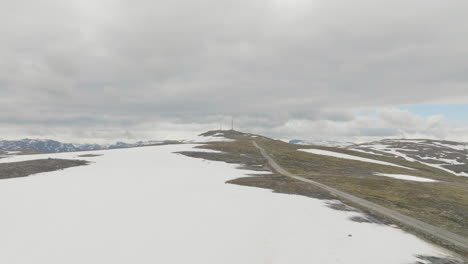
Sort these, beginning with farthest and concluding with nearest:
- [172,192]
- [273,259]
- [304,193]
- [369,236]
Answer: [304,193] < [172,192] < [369,236] < [273,259]

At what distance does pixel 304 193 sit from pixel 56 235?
29661mm

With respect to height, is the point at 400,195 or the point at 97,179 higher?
the point at 97,179

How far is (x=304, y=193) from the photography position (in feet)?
120

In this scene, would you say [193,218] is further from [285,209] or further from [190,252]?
[285,209]

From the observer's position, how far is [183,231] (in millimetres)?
→ 19016

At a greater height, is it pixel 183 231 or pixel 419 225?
pixel 183 231

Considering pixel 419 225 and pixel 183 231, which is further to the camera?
pixel 419 225

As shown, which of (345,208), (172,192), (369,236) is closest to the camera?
(369,236)

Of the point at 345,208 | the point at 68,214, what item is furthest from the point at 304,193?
the point at 68,214

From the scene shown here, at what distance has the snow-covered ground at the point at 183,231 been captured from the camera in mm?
15250

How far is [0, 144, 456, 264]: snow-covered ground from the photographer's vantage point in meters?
15.2

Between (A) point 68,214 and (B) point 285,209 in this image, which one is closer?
(A) point 68,214

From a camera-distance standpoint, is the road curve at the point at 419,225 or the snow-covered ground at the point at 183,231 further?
the road curve at the point at 419,225

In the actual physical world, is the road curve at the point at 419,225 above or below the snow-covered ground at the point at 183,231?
below
